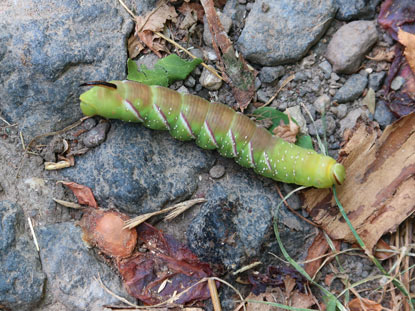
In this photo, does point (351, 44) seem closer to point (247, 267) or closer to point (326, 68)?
point (326, 68)

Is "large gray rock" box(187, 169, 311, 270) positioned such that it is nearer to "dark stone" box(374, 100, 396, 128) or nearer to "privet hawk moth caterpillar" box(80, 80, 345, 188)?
"privet hawk moth caterpillar" box(80, 80, 345, 188)

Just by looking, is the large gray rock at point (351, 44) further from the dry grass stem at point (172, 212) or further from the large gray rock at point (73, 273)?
the large gray rock at point (73, 273)

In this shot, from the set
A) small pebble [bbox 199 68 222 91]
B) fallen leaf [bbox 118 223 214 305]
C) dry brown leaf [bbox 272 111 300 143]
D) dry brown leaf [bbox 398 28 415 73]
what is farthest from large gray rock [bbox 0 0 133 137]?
dry brown leaf [bbox 398 28 415 73]

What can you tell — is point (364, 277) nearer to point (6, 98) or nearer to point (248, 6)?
point (248, 6)

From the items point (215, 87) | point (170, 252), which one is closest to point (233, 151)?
point (215, 87)

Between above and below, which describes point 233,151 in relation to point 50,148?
above
